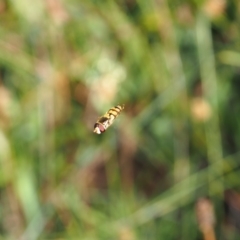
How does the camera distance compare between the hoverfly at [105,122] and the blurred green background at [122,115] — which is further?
the blurred green background at [122,115]

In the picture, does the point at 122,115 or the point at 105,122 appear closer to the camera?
the point at 105,122

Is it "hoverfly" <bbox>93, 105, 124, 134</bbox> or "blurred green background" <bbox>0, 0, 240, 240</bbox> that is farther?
"blurred green background" <bbox>0, 0, 240, 240</bbox>

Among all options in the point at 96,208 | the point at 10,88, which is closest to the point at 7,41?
the point at 10,88

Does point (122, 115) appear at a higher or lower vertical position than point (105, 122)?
higher

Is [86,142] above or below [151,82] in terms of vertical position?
below

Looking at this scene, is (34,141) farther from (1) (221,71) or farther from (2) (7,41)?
(1) (221,71)

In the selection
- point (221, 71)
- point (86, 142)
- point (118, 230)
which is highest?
point (221, 71)

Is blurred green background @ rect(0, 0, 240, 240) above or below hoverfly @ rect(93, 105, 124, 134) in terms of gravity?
above

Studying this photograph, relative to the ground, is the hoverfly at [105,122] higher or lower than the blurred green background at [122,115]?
lower
